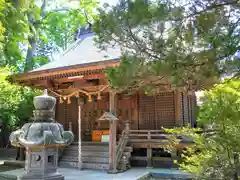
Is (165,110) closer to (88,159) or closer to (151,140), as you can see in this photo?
(151,140)

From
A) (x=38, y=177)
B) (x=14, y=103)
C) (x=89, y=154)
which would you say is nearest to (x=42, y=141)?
(x=38, y=177)

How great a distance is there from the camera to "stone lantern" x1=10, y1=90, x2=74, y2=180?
15.2 ft

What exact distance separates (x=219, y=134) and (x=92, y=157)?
597 cm

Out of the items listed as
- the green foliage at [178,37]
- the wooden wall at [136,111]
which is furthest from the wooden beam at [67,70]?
the green foliage at [178,37]

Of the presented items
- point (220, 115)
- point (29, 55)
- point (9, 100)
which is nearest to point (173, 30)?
point (220, 115)

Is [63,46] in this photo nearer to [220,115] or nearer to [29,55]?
[29,55]

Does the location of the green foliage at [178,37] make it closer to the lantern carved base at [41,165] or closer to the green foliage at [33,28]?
the lantern carved base at [41,165]

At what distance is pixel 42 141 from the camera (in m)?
4.59

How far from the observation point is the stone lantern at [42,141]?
4.63 metres

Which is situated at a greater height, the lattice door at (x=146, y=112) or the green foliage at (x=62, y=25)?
the green foliage at (x=62, y=25)

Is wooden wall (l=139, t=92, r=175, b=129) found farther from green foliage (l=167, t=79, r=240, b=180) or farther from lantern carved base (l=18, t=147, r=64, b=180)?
green foliage (l=167, t=79, r=240, b=180)

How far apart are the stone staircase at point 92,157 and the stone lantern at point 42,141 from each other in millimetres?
3618

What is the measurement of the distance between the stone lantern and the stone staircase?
3.62 metres

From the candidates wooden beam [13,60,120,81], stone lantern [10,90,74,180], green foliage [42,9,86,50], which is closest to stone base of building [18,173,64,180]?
stone lantern [10,90,74,180]
